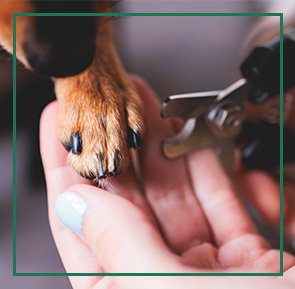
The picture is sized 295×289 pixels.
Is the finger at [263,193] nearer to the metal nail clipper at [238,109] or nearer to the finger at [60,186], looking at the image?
the metal nail clipper at [238,109]

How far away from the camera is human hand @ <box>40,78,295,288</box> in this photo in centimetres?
46

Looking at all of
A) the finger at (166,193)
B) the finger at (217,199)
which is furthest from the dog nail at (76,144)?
the finger at (217,199)

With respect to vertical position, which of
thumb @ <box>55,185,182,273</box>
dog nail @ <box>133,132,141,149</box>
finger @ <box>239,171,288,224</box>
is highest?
dog nail @ <box>133,132,141,149</box>

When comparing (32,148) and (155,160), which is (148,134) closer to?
(155,160)

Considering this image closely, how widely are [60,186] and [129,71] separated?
260 millimetres

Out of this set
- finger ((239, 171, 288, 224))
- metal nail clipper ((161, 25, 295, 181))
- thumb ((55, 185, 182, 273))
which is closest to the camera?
thumb ((55, 185, 182, 273))

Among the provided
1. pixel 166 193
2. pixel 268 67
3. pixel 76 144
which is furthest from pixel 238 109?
pixel 76 144

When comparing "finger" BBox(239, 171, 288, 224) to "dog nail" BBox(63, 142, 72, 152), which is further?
"finger" BBox(239, 171, 288, 224)

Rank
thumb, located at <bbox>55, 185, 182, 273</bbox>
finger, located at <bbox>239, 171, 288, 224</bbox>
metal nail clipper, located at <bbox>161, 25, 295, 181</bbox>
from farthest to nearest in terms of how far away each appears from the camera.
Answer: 1. finger, located at <bbox>239, 171, 288, 224</bbox>
2. metal nail clipper, located at <bbox>161, 25, 295, 181</bbox>
3. thumb, located at <bbox>55, 185, 182, 273</bbox>

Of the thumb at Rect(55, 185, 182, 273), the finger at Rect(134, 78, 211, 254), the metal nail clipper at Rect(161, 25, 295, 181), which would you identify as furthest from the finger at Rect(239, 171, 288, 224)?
the thumb at Rect(55, 185, 182, 273)

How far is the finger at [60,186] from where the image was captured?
1.58ft

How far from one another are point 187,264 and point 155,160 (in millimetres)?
163

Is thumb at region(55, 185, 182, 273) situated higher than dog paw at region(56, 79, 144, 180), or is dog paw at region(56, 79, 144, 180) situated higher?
dog paw at region(56, 79, 144, 180)

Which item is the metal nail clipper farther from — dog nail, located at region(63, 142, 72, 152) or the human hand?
dog nail, located at region(63, 142, 72, 152)
